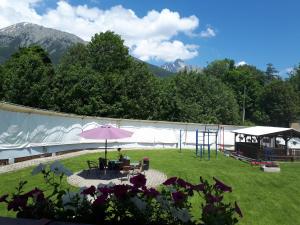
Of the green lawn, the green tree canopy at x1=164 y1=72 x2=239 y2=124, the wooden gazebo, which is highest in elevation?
the green tree canopy at x1=164 y1=72 x2=239 y2=124

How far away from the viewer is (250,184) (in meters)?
16.8

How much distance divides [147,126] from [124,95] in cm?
846

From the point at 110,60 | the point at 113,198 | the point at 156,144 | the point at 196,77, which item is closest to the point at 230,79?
the point at 196,77

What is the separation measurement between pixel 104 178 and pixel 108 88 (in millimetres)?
25297

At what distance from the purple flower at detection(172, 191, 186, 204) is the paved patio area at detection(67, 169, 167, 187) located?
10.9m

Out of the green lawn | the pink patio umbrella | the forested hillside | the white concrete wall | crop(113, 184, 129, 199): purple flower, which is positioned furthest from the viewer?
the forested hillside

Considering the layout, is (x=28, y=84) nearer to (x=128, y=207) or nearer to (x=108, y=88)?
(x=108, y=88)

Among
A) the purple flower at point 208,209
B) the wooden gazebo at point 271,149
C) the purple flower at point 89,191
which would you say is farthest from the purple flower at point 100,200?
the wooden gazebo at point 271,149

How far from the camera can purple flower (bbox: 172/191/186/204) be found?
12.0 feet

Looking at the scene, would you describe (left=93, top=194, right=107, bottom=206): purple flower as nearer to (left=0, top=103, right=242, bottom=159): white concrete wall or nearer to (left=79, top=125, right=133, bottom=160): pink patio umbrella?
(left=79, top=125, right=133, bottom=160): pink patio umbrella

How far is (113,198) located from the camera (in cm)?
378

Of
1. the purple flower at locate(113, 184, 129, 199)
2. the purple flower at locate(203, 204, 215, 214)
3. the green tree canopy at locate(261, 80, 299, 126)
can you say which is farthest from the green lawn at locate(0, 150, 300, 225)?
the green tree canopy at locate(261, 80, 299, 126)

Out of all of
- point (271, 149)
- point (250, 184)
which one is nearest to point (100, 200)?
point (250, 184)

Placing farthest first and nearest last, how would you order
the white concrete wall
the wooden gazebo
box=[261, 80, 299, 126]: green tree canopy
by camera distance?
box=[261, 80, 299, 126]: green tree canopy < the wooden gazebo < the white concrete wall
